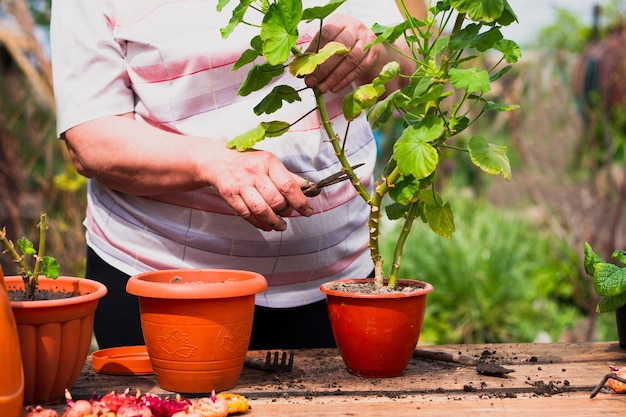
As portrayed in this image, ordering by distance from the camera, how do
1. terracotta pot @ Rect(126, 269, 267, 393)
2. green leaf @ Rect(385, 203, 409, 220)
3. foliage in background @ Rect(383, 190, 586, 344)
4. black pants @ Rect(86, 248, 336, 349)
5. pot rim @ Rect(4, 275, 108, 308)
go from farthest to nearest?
foliage in background @ Rect(383, 190, 586, 344) → black pants @ Rect(86, 248, 336, 349) → green leaf @ Rect(385, 203, 409, 220) → terracotta pot @ Rect(126, 269, 267, 393) → pot rim @ Rect(4, 275, 108, 308)

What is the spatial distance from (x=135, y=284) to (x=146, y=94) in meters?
0.48

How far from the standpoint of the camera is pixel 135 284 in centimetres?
132

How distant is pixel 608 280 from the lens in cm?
148

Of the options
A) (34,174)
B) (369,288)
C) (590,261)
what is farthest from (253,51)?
(34,174)

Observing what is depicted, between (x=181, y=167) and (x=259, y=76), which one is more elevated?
(x=259, y=76)

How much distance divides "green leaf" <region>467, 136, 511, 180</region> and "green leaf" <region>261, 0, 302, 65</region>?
0.35 m

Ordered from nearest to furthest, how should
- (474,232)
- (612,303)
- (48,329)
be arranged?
1. (48,329)
2. (612,303)
3. (474,232)

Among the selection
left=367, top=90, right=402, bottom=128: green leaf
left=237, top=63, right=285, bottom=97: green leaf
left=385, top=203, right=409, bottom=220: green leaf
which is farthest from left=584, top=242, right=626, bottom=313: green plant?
left=237, top=63, right=285, bottom=97: green leaf

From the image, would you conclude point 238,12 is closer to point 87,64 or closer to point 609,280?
point 87,64

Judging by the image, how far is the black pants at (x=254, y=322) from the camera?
170 cm

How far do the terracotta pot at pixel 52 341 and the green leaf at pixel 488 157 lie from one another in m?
0.66

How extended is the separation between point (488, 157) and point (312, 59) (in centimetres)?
34

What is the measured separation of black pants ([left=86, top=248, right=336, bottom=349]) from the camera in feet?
5.57

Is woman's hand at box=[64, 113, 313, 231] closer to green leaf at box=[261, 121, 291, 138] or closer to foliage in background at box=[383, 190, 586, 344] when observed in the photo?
green leaf at box=[261, 121, 291, 138]
